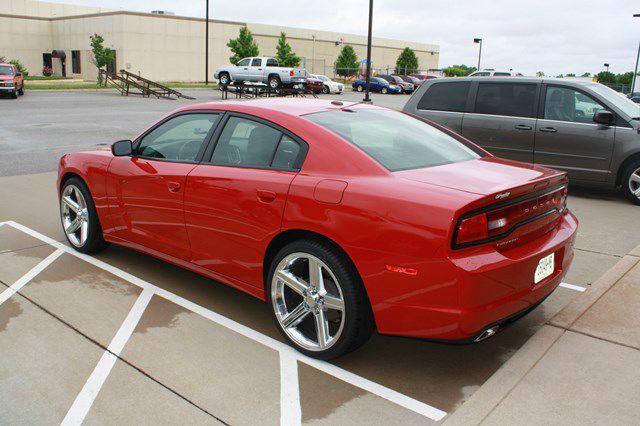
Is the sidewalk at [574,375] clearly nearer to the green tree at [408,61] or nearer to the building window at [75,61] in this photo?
the building window at [75,61]

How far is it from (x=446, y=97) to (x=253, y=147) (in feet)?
21.6

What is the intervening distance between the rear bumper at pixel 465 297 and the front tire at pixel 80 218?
10.6 feet

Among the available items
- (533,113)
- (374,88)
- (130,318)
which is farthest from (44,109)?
(374,88)

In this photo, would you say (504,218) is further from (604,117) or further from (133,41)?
(133,41)

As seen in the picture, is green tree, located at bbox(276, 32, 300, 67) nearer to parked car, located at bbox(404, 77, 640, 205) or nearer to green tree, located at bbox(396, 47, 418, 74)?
green tree, located at bbox(396, 47, 418, 74)

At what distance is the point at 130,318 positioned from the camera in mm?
4293

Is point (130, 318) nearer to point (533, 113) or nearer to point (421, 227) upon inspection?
point (421, 227)

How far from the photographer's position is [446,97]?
10023 mm

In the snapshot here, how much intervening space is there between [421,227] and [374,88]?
47.5 m

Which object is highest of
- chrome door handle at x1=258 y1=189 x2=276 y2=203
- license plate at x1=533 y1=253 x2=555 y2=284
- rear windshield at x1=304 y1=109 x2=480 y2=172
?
rear windshield at x1=304 y1=109 x2=480 y2=172

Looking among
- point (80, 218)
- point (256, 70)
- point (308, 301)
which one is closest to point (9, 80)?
point (256, 70)

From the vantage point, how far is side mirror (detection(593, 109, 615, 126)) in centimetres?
831

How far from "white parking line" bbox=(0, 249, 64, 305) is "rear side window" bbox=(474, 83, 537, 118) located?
262 inches

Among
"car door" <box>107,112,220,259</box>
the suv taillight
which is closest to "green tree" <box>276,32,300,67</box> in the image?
"car door" <box>107,112,220,259</box>
